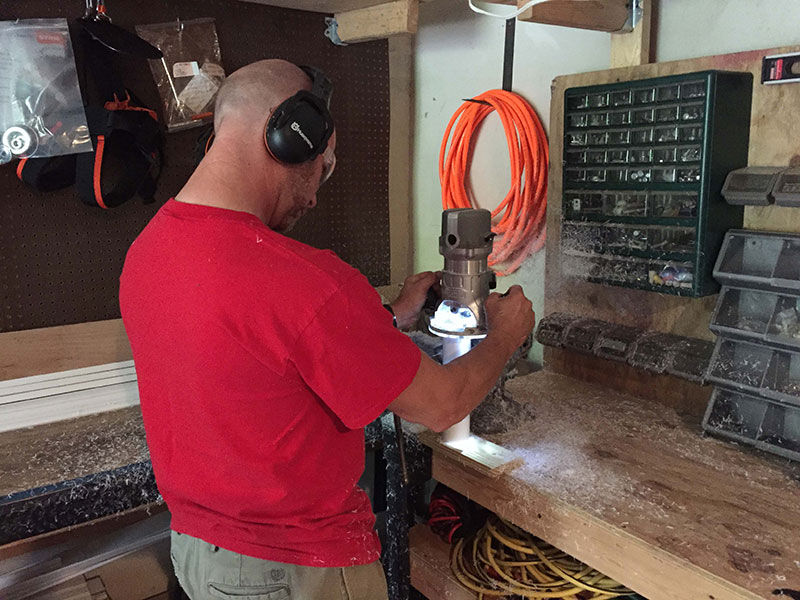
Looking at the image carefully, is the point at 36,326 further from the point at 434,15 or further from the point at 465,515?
the point at 434,15

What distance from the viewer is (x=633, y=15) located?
1.58 m

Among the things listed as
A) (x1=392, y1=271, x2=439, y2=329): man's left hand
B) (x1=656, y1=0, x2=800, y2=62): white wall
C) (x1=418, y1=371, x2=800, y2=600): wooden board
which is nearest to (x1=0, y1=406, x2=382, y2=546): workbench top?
(x1=392, y1=271, x2=439, y2=329): man's left hand

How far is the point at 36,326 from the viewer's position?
63.7 inches

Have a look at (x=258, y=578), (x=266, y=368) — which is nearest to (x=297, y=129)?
(x=266, y=368)

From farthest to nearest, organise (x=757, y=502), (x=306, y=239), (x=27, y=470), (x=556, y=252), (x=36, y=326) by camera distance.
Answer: (x=306, y=239)
(x=556, y=252)
(x=36, y=326)
(x=27, y=470)
(x=757, y=502)

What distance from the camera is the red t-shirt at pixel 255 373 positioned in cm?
93

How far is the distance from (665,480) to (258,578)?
30.2 inches

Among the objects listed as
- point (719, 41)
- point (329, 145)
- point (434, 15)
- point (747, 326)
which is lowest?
point (747, 326)

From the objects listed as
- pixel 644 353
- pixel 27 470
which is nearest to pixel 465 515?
pixel 644 353

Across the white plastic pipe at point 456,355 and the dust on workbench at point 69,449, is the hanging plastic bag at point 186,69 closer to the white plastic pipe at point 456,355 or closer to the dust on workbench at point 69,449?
the dust on workbench at point 69,449

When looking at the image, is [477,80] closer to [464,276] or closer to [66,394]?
[464,276]

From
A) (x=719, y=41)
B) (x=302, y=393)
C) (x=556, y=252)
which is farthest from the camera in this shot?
(x=556, y=252)

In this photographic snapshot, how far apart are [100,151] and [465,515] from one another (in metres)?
1.24

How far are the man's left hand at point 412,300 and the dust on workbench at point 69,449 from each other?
0.61m
